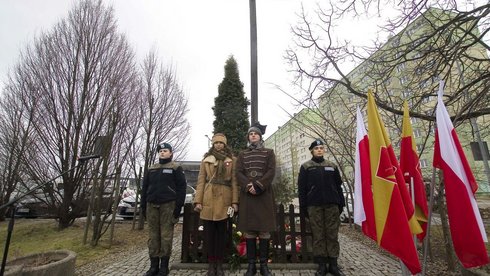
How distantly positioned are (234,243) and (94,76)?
758 cm

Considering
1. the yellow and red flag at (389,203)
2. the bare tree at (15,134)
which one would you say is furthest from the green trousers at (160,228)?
the bare tree at (15,134)

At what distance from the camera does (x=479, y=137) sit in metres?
8.86

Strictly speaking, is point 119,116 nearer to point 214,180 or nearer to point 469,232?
point 214,180

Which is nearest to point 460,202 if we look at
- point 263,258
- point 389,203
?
point 389,203

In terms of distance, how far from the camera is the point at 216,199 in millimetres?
4242

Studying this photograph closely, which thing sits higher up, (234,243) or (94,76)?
(94,76)

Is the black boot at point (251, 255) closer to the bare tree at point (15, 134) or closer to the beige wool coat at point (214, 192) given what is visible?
the beige wool coat at point (214, 192)

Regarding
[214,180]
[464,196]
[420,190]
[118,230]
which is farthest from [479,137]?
[118,230]

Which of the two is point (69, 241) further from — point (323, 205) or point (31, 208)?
point (31, 208)

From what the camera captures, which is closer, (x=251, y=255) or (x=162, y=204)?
(x=251, y=255)

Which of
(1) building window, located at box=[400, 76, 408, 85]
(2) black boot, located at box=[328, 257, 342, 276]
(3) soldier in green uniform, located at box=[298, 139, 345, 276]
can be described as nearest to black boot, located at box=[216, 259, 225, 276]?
(3) soldier in green uniform, located at box=[298, 139, 345, 276]

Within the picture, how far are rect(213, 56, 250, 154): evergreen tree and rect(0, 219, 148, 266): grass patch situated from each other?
346 cm

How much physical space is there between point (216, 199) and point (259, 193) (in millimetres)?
620

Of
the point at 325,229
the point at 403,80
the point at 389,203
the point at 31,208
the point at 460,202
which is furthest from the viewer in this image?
the point at 31,208
